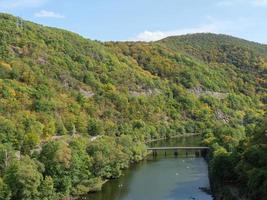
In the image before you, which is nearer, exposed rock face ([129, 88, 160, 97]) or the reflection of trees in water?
the reflection of trees in water

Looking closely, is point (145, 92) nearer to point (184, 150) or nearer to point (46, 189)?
point (184, 150)

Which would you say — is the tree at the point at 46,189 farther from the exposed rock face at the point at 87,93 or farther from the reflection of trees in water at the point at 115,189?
the exposed rock face at the point at 87,93

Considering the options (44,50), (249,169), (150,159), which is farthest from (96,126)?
(249,169)

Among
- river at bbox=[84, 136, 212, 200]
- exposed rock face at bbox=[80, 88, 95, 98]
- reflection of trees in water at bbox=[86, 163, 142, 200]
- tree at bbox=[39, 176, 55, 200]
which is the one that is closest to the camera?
tree at bbox=[39, 176, 55, 200]

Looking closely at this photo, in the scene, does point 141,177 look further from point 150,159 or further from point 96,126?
point 96,126

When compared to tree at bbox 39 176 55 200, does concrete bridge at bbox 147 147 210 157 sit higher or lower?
higher

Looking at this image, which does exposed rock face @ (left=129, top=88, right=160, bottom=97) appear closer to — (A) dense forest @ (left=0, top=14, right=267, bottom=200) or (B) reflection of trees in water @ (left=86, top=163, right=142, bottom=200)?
(A) dense forest @ (left=0, top=14, right=267, bottom=200)

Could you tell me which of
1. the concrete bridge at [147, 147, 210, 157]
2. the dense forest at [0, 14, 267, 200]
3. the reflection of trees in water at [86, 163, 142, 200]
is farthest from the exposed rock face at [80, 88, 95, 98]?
the reflection of trees in water at [86, 163, 142, 200]

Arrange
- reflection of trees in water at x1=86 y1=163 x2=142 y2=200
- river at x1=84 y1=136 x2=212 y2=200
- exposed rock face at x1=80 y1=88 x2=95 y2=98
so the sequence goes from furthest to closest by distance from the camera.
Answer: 1. exposed rock face at x1=80 y1=88 x2=95 y2=98
2. river at x1=84 y1=136 x2=212 y2=200
3. reflection of trees in water at x1=86 y1=163 x2=142 y2=200
